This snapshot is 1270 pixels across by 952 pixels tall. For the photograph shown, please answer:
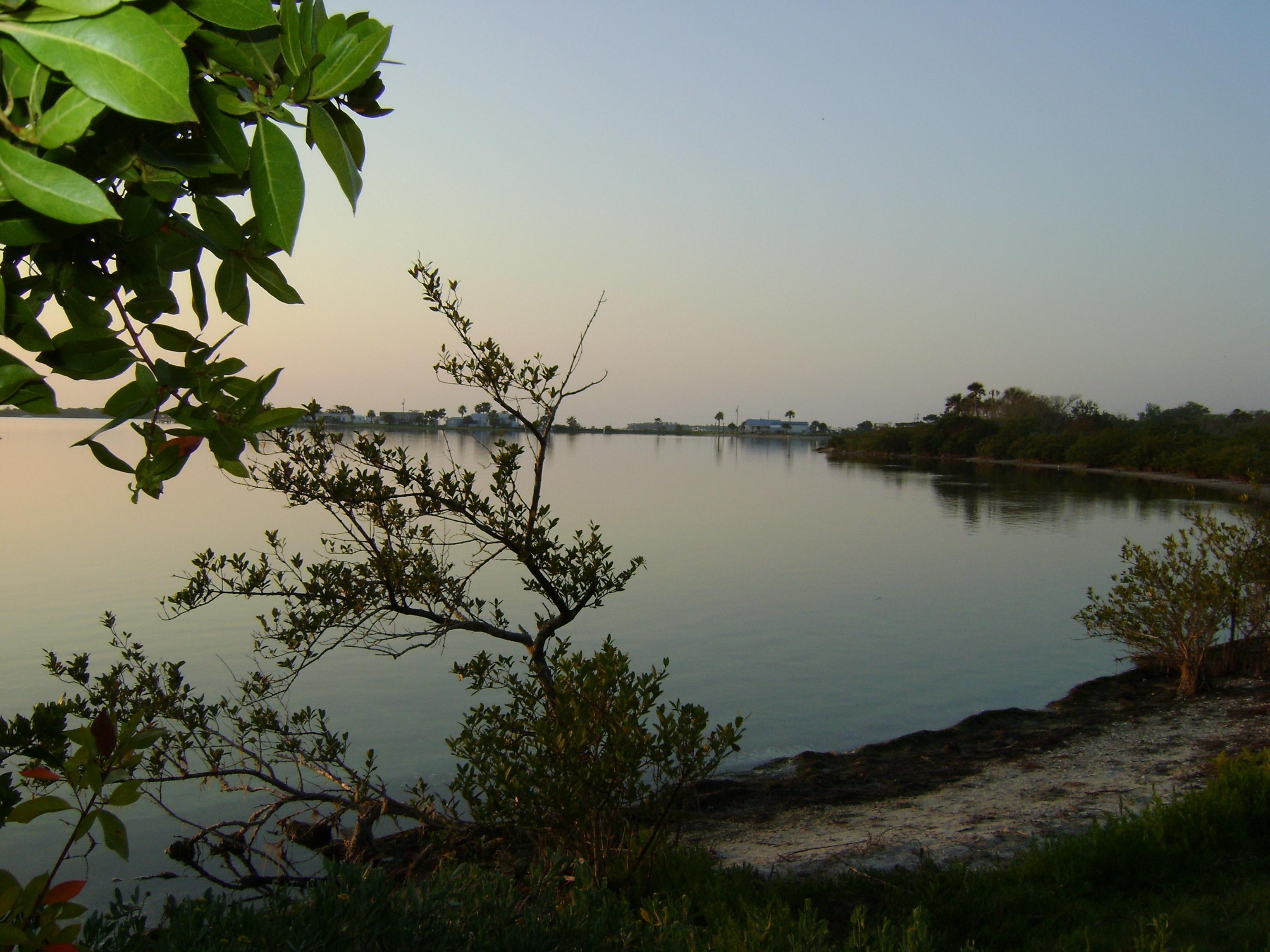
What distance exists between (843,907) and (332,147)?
6022 millimetres

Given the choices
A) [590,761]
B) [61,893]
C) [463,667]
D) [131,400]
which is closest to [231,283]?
[131,400]

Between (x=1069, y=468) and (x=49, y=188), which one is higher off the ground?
(x=49, y=188)

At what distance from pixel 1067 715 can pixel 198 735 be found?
430 inches

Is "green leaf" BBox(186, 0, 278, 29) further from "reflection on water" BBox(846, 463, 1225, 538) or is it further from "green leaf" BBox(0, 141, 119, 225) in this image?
"reflection on water" BBox(846, 463, 1225, 538)

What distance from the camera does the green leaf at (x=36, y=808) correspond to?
3.43 ft

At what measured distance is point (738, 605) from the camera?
19.2 metres

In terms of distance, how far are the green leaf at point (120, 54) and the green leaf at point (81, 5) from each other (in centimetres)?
1

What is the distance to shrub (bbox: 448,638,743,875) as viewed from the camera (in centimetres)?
498

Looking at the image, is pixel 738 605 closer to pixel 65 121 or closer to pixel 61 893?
pixel 61 893

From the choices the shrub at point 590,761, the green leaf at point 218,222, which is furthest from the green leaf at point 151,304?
the shrub at point 590,761

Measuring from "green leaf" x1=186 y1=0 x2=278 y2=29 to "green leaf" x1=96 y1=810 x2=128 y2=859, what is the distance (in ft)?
2.95

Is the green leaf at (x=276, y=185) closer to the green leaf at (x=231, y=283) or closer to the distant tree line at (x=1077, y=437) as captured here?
the green leaf at (x=231, y=283)

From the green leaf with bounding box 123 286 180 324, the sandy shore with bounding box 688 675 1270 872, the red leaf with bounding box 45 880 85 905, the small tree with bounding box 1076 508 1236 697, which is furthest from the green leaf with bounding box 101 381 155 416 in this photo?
the small tree with bounding box 1076 508 1236 697

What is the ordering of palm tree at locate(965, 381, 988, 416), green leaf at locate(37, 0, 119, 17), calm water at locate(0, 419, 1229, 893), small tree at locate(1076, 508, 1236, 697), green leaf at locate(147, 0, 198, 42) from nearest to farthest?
green leaf at locate(37, 0, 119, 17), green leaf at locate(147, 0, 198, 42), small tree at locate(1076, 508, 1236, 697), calm water at locate(0, 419, 1229, 893), palm tree at locate(965, 381, 988, 416)
